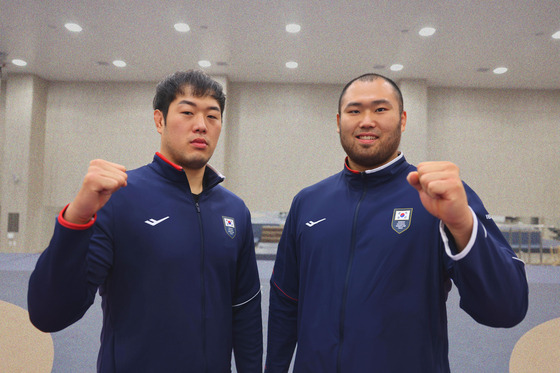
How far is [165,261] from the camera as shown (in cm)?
146

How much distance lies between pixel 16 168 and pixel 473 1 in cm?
1115

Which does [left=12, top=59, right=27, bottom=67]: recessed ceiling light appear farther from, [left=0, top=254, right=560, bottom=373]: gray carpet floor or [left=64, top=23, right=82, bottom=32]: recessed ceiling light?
[left=0, top=254, right=560, bottom=373]: gray carpet floor

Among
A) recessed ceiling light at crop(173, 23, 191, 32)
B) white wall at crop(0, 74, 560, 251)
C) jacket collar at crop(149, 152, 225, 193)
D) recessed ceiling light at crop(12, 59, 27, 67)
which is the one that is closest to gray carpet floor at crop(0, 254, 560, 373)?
jacket collar at crop(149, 152, 225, 193)

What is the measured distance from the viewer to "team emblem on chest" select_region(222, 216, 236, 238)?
66.8 inches

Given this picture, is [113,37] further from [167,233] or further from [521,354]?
[521,354]

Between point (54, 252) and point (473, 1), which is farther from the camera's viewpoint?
point (473, 1)

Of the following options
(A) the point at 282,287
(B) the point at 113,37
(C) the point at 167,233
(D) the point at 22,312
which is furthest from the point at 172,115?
(B) the point at 113,37

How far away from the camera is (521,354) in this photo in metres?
2.06

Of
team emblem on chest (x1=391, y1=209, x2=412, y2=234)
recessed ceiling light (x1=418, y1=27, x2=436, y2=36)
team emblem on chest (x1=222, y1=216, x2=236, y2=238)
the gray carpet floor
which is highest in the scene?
recessed ceiling light (x1=418, y1=27, x2=436, y2=36)

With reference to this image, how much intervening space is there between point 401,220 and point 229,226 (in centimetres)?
Result: 81

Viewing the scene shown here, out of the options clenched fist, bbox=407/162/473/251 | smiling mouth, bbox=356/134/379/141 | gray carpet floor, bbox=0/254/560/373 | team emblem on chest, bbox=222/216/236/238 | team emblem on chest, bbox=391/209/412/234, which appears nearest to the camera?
clenched fist, bbox=407/162/473/251

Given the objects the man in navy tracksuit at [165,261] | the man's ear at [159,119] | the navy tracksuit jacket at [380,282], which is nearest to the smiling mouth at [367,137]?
the navy tracksuit jacket at [380,282]

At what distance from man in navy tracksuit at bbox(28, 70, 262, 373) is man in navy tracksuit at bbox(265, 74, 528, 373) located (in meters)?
0.34

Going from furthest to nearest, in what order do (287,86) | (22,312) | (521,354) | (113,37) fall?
(287,86)
(113,37)
(22,312)
(521,354)
